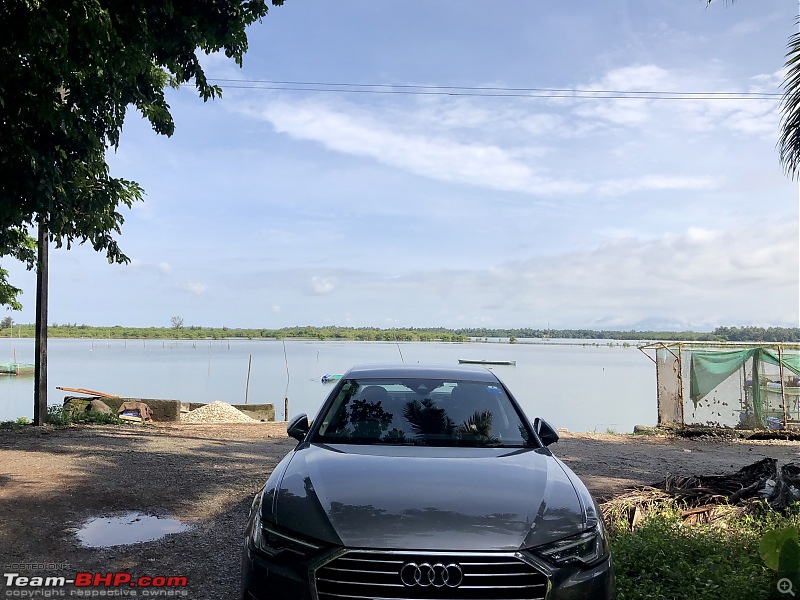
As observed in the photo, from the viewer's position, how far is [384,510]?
3.02m

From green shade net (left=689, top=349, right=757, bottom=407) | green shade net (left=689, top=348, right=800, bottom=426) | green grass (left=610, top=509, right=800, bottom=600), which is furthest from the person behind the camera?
green shade net (left=689, top=349, right=757, bottom=407)

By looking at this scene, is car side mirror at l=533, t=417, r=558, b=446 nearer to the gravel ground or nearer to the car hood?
the car hood

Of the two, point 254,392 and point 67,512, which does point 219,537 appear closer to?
point 67,512

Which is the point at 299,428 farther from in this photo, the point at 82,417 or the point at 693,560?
the point at 82,417

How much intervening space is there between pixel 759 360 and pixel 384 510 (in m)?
15.7

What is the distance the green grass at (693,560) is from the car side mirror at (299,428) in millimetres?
2382

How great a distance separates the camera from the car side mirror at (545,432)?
176 inches

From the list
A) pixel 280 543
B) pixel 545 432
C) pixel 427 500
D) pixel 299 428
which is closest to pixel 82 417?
pixel 299 428

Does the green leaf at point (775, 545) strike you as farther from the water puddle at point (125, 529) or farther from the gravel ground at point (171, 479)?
the water puddle at point (125, 529)

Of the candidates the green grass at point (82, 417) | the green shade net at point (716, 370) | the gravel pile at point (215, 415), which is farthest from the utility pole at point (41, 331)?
the green shade net at point (716, 370)

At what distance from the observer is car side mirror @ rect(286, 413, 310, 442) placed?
451 centimetres

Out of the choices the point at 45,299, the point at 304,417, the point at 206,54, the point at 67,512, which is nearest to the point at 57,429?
the point at 45,299

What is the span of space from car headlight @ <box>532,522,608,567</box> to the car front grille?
12 centimetres

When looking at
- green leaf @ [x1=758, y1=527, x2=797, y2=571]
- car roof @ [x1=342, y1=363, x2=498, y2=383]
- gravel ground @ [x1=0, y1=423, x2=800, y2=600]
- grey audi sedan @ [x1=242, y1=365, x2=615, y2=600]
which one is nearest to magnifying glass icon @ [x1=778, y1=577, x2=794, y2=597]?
green leaf @ [x1=758, y1=527, x2=797, y2=571]
